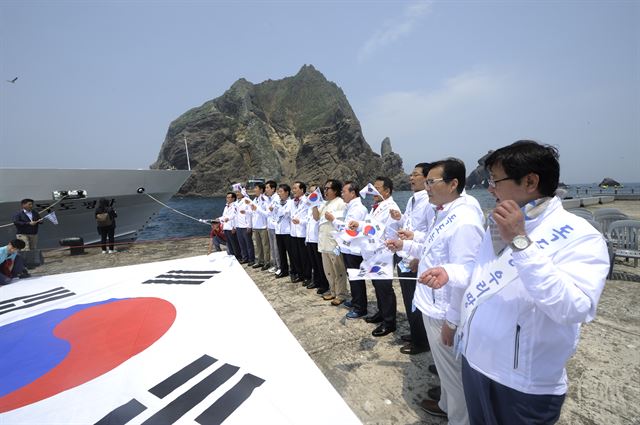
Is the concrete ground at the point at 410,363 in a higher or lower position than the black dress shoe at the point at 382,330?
lower

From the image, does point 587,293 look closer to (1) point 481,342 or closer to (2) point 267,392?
(1) point 481,342

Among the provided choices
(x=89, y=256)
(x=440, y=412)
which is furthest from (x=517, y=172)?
(x=89, y=256)

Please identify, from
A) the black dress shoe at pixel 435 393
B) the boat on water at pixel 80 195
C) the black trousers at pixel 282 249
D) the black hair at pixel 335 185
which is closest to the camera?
the black dress shoe at pixel 435 393

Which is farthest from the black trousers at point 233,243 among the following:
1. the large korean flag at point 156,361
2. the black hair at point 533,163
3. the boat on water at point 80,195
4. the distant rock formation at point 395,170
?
the distant rock formation at point 395,170

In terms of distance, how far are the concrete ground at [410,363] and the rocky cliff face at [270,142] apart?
74.3 metres

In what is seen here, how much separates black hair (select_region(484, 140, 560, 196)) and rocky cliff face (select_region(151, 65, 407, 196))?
251 feet

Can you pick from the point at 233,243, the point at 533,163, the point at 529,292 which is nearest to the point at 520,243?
the point at 529,292

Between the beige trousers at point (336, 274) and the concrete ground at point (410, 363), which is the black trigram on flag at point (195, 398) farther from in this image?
the beige trousers at point (336, 274)

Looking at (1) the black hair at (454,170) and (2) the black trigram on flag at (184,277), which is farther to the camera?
(2) the black trigram on flag at (184,277)

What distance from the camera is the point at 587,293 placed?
1.10 meters

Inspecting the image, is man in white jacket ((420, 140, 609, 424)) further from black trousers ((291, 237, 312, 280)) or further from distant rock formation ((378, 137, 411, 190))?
distant rock formation ((378, 137, 411, 190))

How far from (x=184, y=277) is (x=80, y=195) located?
372 inches

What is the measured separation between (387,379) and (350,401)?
45cm

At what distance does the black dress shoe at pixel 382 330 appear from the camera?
3457mm
